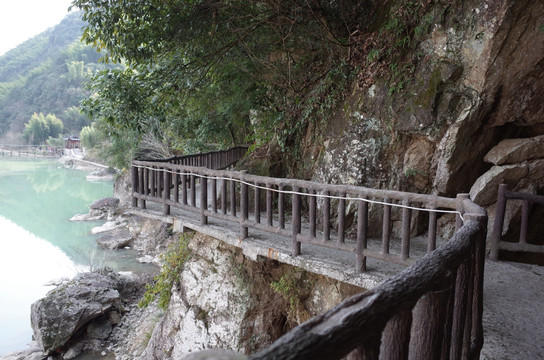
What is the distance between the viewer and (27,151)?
2263 inches

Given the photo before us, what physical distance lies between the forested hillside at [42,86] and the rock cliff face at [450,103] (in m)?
59.3

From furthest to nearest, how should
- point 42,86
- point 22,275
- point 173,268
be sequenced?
point 42,86 → point 22,275 → point 173,268

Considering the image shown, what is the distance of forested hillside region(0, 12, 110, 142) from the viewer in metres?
66.1

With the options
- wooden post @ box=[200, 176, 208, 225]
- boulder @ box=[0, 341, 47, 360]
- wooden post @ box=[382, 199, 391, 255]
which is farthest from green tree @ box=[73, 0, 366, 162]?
boulder @ box=[0, 341, 47, 360]

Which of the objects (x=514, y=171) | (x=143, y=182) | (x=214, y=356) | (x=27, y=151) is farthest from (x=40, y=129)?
(x=214, y=356)

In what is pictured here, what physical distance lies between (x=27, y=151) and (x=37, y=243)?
4500 centimetres

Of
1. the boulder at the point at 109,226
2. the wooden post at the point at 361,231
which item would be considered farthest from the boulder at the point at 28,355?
the boulder at the point at 109,226

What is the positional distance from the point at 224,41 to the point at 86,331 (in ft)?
30.6

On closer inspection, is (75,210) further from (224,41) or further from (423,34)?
(423,34)

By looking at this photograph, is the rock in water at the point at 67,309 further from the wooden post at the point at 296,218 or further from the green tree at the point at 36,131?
the green tree at the point at 36,131

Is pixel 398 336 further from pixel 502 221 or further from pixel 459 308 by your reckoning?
pixel 502 221

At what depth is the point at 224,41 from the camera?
25.5 ft

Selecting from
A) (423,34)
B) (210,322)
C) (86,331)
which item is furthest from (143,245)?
(423,34)

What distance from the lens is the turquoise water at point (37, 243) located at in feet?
45.8
